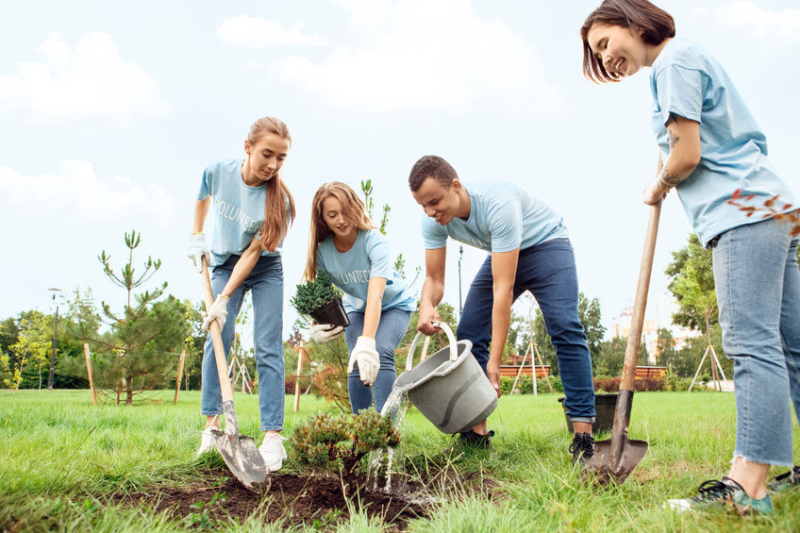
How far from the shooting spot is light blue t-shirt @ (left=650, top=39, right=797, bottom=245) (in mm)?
1588

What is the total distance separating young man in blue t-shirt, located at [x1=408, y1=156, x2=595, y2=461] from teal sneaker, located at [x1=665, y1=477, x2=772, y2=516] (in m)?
0.84

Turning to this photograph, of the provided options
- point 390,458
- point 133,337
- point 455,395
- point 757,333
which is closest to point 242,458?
point 390,458

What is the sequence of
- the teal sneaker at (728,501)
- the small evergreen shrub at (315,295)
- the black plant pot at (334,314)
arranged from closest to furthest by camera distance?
the teal sneaker at (728,501) → the black plant pot at (334,314) → the small evergreen shrub at (315,295)

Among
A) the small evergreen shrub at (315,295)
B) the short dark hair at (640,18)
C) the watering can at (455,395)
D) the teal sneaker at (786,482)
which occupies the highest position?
the short dark hair at (640,18)

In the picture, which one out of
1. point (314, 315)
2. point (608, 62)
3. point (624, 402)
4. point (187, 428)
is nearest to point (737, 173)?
point (608, 62)

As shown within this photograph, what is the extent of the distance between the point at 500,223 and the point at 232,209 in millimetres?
1409

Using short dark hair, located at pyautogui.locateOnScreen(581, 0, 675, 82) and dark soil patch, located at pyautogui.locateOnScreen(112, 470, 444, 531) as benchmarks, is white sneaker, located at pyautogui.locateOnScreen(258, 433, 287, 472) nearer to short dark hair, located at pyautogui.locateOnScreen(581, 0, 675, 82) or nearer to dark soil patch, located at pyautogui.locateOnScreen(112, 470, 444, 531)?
dark soil patch, located at pyautogui.locateOnScreen(112, 470, 444, 531)

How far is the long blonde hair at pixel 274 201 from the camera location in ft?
8.73

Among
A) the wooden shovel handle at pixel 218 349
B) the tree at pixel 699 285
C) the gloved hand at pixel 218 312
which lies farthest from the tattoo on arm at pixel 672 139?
the tree at pixel 699 285

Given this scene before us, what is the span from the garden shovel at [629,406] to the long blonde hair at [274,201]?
5.65 feet

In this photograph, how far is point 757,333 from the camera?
1531mm

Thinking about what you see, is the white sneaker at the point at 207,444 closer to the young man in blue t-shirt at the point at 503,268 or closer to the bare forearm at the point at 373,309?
the bare forearm at the point at 373,309

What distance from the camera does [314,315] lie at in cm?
352

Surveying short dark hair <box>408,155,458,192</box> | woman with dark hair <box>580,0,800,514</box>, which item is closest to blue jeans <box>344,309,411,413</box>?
short dark hair <box>408,155,458,192</box>
